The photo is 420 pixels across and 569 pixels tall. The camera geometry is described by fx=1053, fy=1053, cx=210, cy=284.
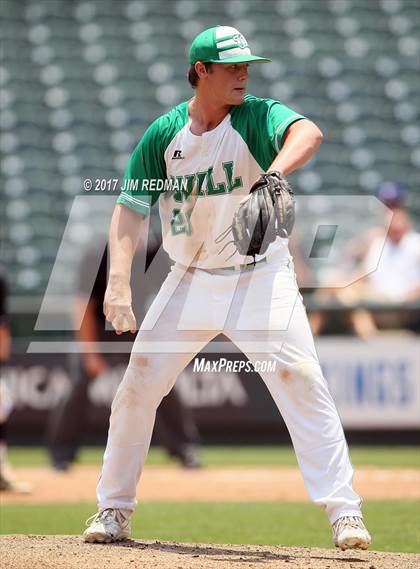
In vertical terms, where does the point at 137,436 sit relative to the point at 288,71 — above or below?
below

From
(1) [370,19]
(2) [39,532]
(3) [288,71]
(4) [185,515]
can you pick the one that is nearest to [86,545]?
(2) [39,532]

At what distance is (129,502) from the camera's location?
4.64 meters

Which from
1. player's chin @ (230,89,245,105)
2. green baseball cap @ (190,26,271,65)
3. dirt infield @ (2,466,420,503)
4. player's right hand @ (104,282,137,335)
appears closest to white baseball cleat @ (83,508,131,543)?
player's right hand @ (104,282,137,335)

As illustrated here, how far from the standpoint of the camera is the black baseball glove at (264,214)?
4.17 metres

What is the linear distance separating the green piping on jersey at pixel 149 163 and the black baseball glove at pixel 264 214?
0.52 m

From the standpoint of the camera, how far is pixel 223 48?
4.43 meters

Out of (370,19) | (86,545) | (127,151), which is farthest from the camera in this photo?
(370,19)

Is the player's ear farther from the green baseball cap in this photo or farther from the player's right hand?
the player's right hand

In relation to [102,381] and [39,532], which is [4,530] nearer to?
[39,532]

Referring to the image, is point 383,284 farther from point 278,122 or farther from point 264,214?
point 264,214

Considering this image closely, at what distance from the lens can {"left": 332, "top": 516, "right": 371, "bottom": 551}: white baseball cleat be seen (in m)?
4.18

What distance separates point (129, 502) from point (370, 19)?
12185mm

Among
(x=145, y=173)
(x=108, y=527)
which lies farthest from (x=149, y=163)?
(x=108, y=527)

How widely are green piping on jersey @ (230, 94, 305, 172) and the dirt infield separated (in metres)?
3.58
